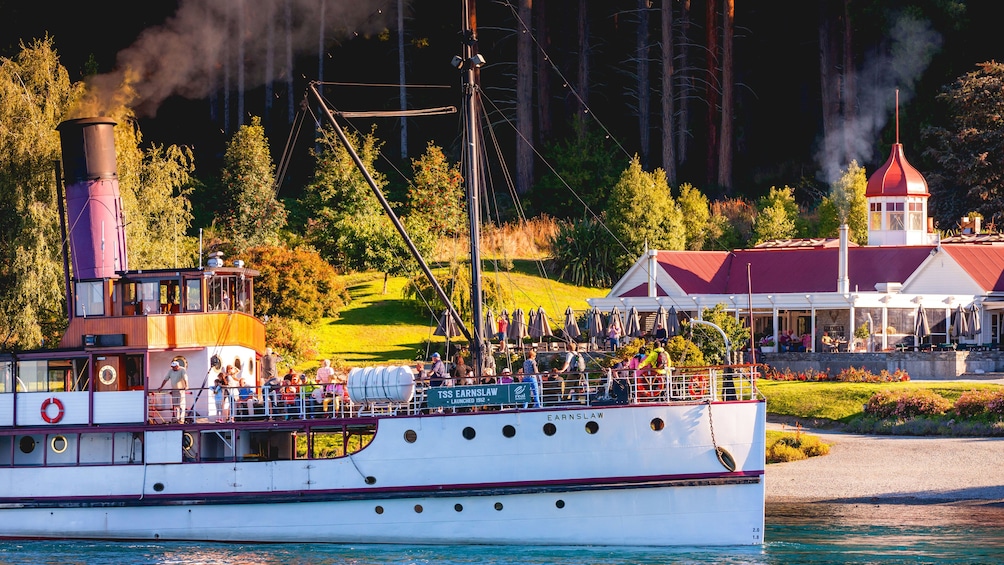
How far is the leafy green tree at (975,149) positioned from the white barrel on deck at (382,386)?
150 ft

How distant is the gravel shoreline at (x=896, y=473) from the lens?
34.5m

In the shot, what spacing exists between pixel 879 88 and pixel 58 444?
56068 millimetres

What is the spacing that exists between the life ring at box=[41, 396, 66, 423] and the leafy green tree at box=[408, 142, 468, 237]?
30535mm

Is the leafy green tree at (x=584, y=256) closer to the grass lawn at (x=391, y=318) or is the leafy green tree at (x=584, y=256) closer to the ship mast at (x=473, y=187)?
the grass lawn at (x=391, y=318)

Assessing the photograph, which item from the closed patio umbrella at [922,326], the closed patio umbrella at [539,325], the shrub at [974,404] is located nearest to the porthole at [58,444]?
the closed patio umbrella at [539,325]

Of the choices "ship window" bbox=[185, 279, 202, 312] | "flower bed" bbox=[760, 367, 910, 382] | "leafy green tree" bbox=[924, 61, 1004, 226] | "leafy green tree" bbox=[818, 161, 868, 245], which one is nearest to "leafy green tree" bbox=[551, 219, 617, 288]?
"leafy green tree" bbox=[818, 161, 868, 245]

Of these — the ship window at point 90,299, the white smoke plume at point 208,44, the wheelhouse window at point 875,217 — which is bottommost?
the ship window at point 90,299

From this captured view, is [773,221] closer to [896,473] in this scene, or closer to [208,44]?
[208,44]

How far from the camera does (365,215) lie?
59.1m

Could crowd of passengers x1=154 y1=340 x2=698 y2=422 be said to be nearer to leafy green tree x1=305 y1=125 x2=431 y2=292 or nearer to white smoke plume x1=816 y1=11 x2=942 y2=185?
leafy green tree x1=305 y1=125 x2=431 y2=292

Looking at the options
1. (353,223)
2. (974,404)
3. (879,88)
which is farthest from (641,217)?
(974,404)

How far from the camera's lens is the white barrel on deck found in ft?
99.4

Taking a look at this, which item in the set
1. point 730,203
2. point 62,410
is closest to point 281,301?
point 62,410

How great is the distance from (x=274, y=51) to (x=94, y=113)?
130 feet
